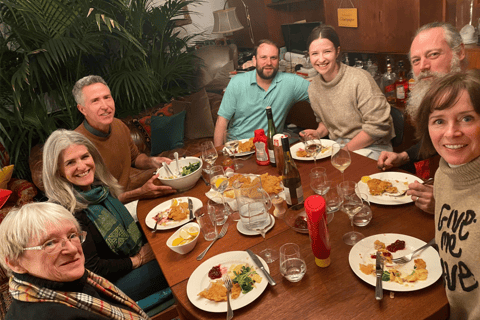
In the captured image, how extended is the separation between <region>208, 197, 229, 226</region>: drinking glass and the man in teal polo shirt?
1293 millimetres

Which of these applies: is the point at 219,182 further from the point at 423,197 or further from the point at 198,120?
the point at 198,120

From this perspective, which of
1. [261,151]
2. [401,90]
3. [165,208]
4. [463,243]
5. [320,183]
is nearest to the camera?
[463,243]

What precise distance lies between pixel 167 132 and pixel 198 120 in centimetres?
38

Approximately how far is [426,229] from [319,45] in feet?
5.06

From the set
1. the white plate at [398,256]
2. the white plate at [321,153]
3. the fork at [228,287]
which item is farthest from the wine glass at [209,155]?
the white plate at [398,256]

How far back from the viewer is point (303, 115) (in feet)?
12.7

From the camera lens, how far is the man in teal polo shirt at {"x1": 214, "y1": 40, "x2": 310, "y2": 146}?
9.29 ft

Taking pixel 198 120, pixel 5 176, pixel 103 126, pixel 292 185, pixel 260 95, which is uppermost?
pixel 103 126

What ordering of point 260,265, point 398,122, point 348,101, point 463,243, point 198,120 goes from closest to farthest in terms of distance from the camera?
point 463,243
point 260,265
point 398,122
point 348,101
point 198,120

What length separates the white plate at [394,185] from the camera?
147cm

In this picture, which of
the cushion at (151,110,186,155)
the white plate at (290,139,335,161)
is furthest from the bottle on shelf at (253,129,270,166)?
the cushion at (151,110,186,155)

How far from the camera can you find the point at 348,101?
2447 millimetres

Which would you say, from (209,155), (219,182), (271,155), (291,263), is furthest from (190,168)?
(291,263)

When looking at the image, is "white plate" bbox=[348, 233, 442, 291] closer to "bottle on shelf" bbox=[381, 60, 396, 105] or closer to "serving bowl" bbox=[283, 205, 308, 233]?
"serving bowl" bbox=[283, 205, 308, 233]
